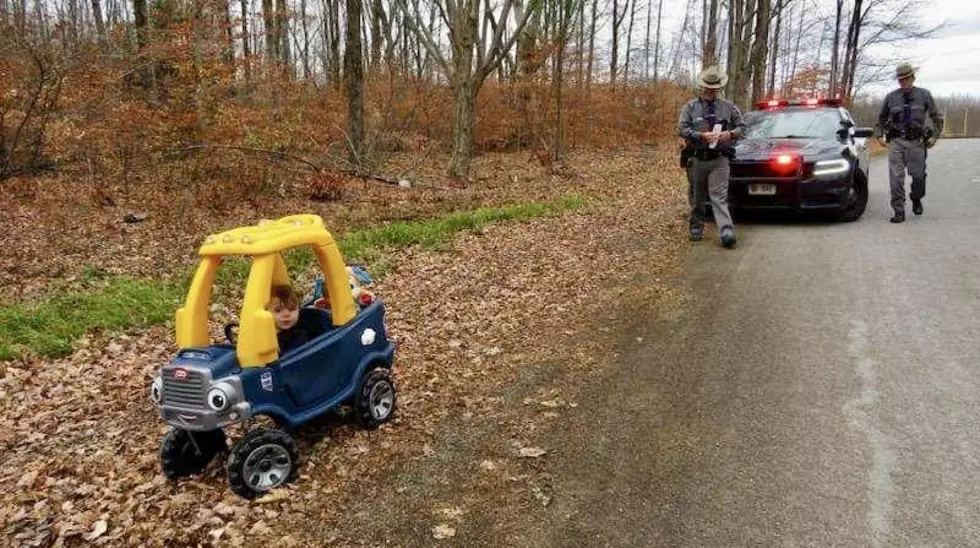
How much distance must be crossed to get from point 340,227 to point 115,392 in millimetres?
6444

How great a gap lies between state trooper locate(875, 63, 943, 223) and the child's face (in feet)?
31.3

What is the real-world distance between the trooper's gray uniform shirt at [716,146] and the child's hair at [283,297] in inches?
248

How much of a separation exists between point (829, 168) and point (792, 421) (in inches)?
265

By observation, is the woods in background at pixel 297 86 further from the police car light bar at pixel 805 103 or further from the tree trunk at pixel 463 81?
the police car light bar at pixel 805 103

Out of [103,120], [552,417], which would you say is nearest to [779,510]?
[552,417]

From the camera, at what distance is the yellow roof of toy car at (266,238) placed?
413 cm

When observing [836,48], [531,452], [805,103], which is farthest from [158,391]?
[836,48]

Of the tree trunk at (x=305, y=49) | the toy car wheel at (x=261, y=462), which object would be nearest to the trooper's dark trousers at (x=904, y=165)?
the toy car wheel at (x=261, y=462)

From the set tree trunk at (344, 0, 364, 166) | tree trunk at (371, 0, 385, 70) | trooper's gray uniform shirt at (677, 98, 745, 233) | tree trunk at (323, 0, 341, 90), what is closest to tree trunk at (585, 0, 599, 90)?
tree trunk at (371, 0, 385, 70)

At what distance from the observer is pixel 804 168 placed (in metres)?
10.1

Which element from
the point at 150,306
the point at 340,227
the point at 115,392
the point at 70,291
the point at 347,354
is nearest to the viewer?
the point at 347,354

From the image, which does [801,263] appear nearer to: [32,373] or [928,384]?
[928,384]

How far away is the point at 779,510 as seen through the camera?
12.3 feet

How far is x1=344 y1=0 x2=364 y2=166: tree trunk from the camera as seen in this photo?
631 inches
